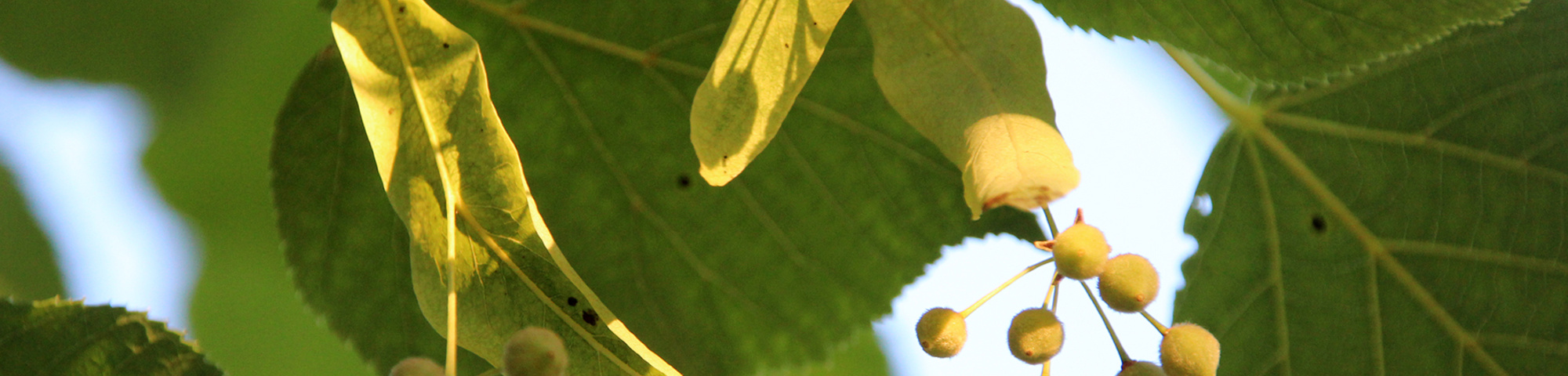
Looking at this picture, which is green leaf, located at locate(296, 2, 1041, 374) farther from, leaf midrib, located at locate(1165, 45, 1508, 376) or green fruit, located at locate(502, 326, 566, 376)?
green fruit, located at locate(502, 326, 566, 376)

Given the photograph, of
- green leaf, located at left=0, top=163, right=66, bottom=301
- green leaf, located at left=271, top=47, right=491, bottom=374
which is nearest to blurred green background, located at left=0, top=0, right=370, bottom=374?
green leaf, located at left=0, top=163, right=66, bottom=301

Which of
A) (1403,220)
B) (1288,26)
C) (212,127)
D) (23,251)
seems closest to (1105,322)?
(1288,26)

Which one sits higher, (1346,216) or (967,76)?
(1346,216)

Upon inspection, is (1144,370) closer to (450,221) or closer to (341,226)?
(450,221)

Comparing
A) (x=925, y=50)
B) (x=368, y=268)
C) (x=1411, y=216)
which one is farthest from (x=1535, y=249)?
(x=368, y=268)

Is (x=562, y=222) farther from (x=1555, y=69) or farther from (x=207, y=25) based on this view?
(x=1555, y=69)

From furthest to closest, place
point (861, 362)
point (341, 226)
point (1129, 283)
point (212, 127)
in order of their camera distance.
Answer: point (861, 362), point (212, 127), point (341, 226), point (1129, 283)

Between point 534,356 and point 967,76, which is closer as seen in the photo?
point 534,356
